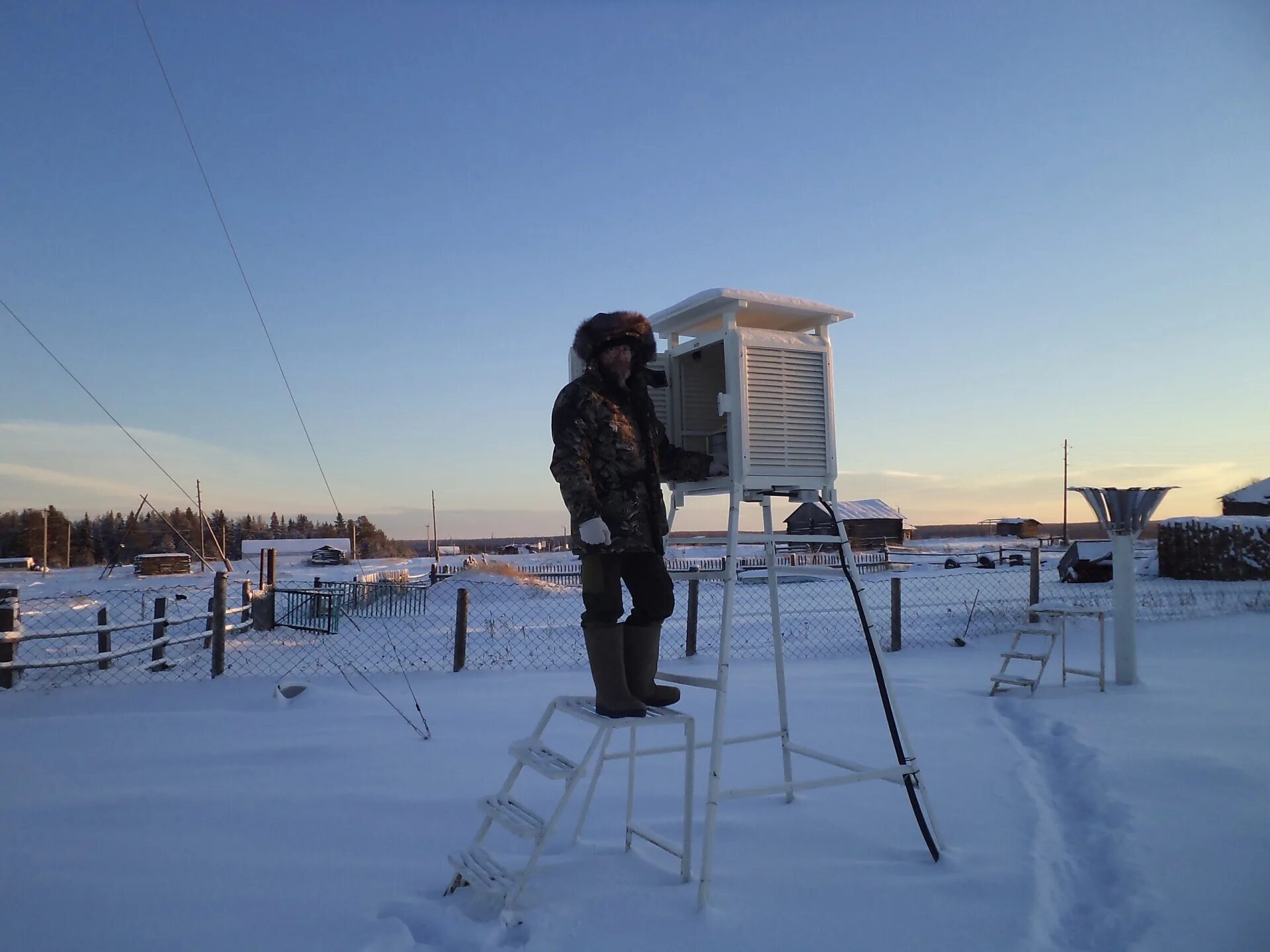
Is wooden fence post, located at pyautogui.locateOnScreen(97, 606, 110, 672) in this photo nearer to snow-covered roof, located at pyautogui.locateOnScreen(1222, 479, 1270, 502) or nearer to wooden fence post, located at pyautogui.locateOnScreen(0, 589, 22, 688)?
wooden fence post, located at pyautogui.locateOnScreen(0, 589, 22, 688)

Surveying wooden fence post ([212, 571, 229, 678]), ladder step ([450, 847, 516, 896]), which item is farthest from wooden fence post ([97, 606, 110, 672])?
ladder step ([450, 847, 516, 896])

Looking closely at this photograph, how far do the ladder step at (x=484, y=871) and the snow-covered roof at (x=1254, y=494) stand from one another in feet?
116

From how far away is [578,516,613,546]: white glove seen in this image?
283 cm

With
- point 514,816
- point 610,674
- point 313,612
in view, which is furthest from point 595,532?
point 313,612

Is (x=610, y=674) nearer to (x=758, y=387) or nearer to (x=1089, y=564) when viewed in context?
(x=758, y=387)

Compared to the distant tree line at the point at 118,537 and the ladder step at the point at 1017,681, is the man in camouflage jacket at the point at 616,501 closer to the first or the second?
the ladder step at the point at 1017,681

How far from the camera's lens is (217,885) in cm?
311

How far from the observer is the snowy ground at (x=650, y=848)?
106 inches

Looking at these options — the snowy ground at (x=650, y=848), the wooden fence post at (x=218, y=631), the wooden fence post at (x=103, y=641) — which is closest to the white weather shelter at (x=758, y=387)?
the snowy ground at (x=650, y=848)

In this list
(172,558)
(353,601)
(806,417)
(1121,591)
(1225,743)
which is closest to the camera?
(806,417)

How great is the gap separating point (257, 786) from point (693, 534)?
2.83 metres

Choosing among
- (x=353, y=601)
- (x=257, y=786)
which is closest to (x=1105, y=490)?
(x=257, y=786)

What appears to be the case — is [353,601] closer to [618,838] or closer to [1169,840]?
[618,838]

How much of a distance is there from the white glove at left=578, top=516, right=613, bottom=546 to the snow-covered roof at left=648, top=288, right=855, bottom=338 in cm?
115
